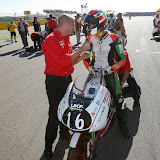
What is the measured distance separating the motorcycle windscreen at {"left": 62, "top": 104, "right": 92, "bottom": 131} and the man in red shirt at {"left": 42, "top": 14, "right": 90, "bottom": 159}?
23.8 inches

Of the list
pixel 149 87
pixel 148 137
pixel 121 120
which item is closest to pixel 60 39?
pixel 121 120

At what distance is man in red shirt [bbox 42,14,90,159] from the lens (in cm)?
240

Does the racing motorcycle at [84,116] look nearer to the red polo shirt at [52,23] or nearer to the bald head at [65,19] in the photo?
the bald head at [65,19]

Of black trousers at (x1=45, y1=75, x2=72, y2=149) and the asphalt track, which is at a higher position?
black trousers at (x1=45, y1=75, x2=72, y2=149)

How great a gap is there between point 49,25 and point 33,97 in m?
7.42

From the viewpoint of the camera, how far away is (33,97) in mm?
5191

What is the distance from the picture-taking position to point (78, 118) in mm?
2213

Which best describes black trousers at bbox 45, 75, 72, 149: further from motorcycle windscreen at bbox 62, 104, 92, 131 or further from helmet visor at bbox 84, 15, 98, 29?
helmet visor at bbox 84, 15, 98, 29

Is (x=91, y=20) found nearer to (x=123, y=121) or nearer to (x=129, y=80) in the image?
(x=123, y=121)

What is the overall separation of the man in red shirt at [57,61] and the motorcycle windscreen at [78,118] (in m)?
0.60

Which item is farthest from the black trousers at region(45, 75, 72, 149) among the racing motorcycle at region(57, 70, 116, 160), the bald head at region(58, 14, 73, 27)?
the bald head at region(58, 14, 73, 27)

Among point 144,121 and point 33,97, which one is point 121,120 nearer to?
point 144,121

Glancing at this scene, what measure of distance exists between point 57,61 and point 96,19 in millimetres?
867

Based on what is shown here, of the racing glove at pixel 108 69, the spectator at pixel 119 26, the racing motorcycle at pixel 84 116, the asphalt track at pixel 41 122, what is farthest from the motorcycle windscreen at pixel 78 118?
the spectator at pixel 119 26
